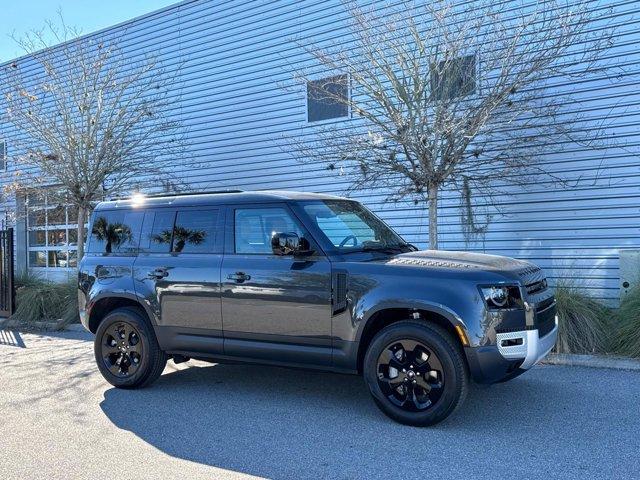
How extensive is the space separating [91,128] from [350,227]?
8.53 m

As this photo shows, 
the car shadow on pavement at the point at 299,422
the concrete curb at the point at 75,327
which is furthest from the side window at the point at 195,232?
the concrete curb at the point at 75,327

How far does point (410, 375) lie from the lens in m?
4.80

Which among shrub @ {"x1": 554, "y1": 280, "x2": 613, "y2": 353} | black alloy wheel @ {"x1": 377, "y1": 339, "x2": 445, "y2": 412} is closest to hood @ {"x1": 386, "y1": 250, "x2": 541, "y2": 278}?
black alloy wheel @ {"x1": 377, "y1": 339, "x2": 445, "y2": 412}

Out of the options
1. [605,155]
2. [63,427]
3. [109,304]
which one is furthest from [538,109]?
[63,427]

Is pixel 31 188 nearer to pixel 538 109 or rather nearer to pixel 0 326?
pixel 0 326

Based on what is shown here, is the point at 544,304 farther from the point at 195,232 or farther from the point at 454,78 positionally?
the point at 454,78

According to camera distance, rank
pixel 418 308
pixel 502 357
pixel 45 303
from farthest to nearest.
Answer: pixel 45 303 < pixel 418 308 < pixel 502 357

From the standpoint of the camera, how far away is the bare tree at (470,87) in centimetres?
834

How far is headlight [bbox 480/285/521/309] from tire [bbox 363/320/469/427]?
44cm

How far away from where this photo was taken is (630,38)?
8.95 metres

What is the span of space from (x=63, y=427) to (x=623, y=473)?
4340 mm

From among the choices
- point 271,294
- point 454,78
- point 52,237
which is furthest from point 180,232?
point 52,237

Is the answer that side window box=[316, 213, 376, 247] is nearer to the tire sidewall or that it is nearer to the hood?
the hood

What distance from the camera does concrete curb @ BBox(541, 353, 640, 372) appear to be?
6766mm
